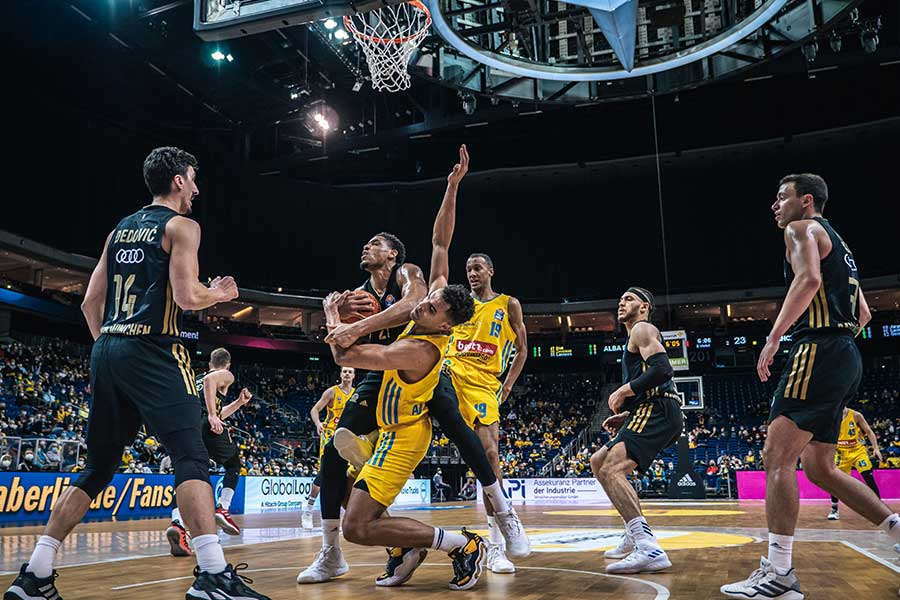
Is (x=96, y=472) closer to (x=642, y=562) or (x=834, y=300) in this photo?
(x=642, y=562)

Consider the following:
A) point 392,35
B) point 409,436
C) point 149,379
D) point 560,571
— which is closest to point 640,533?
point 560,571

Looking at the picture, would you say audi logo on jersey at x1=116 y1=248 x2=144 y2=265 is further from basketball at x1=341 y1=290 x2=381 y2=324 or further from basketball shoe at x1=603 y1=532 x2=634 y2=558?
basketball shoe at x1=603 y1=532 x2=634 y2=558

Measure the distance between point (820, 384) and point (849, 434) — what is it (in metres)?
9.18

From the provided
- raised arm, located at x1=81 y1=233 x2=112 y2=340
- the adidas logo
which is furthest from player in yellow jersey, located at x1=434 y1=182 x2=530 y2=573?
the adidas logo

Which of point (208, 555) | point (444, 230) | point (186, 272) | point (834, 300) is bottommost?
point (208, 555)

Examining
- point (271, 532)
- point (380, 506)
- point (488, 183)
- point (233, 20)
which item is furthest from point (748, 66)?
point (488, 183)

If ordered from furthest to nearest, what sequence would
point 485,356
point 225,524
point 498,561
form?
point 225,524, point 485,356, point 498,561

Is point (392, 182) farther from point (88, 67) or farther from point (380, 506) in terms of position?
point (380, 506)

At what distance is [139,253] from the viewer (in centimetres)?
383

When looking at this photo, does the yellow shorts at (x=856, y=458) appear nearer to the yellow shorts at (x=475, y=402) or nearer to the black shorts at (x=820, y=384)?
the yellow shorts at (x=475, y=402)

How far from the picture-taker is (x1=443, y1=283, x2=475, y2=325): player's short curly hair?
164 inches

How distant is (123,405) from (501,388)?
3.46 metres

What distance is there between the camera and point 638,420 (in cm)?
559

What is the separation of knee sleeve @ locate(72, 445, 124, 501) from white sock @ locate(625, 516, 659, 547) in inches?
133
